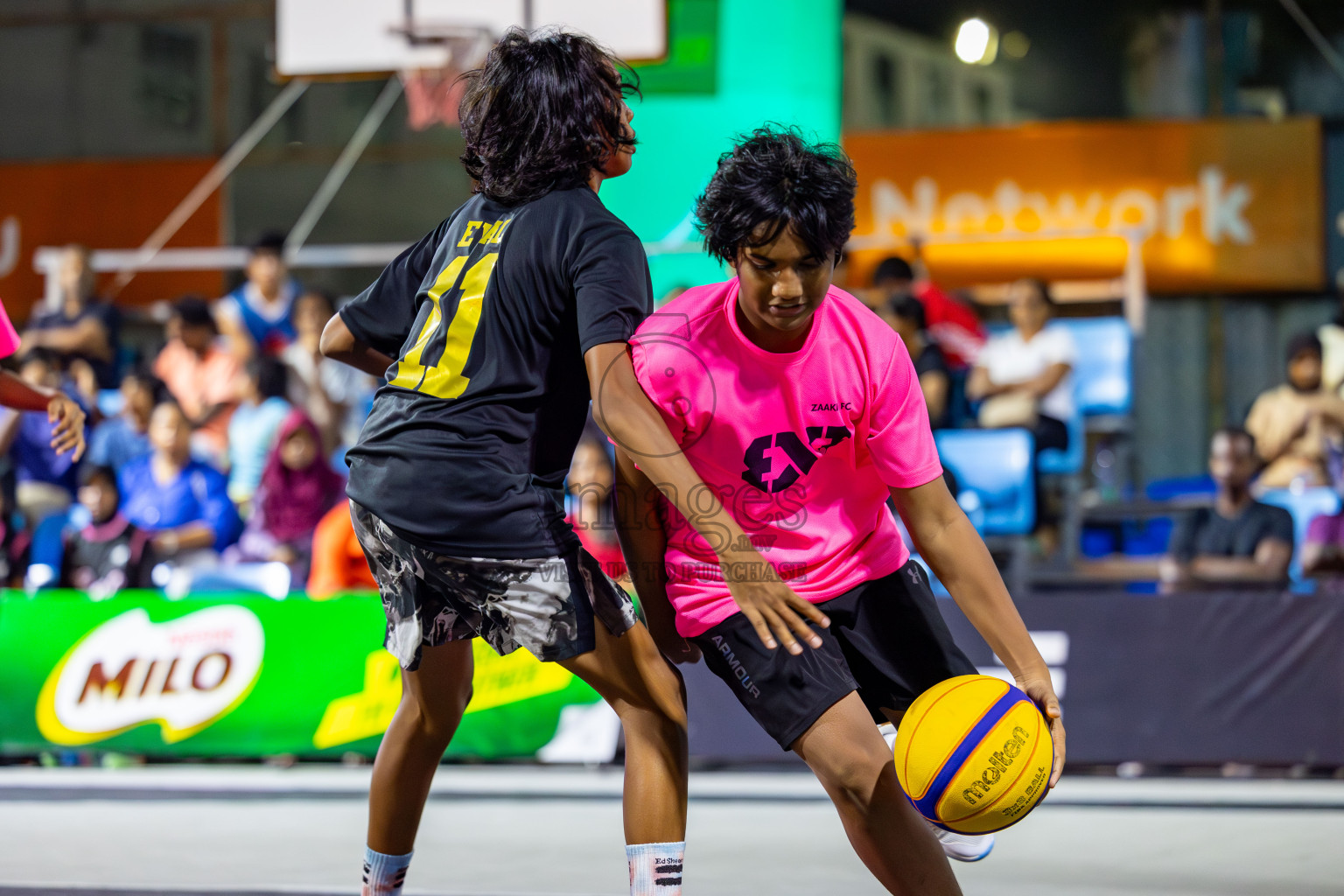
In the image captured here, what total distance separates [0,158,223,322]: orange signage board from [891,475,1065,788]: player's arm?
13.3 m

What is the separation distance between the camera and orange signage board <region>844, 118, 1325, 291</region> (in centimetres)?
1315

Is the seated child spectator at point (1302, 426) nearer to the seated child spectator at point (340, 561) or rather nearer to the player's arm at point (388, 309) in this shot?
the seated child spectator at point (340, 561)

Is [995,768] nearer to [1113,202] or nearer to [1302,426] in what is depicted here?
[1302,426]

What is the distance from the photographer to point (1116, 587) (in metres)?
8.01

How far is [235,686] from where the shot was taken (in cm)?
723

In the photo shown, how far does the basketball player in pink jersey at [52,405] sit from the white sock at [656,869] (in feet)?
6.73

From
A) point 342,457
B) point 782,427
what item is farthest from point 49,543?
point 782,427

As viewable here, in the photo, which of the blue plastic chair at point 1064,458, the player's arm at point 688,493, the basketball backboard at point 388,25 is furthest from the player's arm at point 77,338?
the player's arm at point 688,493

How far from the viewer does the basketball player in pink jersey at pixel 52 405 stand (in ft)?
13.1

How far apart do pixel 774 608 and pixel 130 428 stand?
24.6 feet

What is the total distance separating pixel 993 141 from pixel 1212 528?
6.95 metres

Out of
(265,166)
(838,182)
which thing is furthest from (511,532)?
(265,166)

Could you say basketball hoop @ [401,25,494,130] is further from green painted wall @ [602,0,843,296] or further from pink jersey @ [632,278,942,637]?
pink jersey @ [632,278,942,637]

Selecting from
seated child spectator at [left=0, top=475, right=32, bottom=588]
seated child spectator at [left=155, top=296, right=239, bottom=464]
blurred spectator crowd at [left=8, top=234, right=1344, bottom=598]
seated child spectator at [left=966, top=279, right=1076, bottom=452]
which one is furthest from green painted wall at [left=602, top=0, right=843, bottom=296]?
seated child spectator at [left=0, top=475, right=32, bottom=588]
